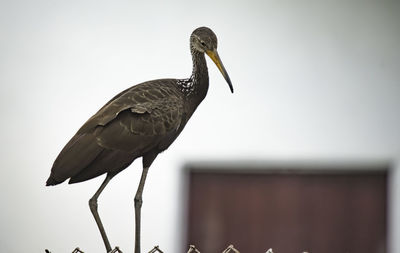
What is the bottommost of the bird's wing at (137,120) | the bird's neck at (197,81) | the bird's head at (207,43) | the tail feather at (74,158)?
the tail feather at (74,158)

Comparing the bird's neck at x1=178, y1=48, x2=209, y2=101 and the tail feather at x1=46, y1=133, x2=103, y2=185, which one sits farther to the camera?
the bird's neck at x1=178, y1=48, x2=209, y2=101

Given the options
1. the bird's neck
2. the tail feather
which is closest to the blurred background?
the bird's neck

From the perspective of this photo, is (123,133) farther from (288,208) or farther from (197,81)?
(288,208)

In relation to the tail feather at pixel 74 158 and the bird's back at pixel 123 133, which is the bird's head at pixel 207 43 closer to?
the bird's back at pixel 123 133

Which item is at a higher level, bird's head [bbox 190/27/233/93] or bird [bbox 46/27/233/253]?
bird's head [bbox 190/27/233/93]

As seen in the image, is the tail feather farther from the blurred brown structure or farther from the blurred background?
the blurred brown structure

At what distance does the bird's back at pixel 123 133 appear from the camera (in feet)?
7.46

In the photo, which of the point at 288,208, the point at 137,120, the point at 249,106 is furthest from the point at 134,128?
the point at 288,208

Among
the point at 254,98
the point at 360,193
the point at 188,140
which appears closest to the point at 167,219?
the point at 188,140

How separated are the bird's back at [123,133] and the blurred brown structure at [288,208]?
5.54 feet

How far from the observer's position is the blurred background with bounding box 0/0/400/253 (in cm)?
400

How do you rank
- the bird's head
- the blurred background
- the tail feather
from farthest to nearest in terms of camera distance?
1. the blurred background
2. the bird's head
3. the tail feather

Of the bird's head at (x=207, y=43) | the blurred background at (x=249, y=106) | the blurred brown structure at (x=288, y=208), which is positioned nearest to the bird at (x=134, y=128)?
the bird's head at (x=207, y=43)

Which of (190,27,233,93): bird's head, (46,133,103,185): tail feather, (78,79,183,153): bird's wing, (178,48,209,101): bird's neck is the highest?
(190,27,233,93): bird's head
